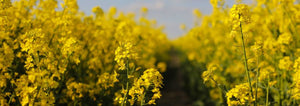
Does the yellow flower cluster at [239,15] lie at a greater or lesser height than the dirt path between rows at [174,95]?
lesser

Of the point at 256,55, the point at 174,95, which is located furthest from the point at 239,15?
the point at 174,95

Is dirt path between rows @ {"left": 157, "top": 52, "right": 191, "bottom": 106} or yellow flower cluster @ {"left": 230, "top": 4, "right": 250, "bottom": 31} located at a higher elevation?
dirt path between rows @ {"left": 157, "top": 52, "right": 191, "bottom": 106}

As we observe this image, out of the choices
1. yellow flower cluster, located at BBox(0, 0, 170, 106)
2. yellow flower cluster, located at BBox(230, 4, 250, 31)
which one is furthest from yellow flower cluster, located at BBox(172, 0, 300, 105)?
yellow flower cluster, located at BBox(0, 0, 170, 106)

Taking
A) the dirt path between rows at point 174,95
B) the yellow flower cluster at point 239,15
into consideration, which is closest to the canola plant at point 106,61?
the yellow flower cluster at point 239,15

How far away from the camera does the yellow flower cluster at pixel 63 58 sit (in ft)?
8.52

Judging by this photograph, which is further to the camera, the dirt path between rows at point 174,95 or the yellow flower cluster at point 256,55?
the dirt path between rows at point 174,95

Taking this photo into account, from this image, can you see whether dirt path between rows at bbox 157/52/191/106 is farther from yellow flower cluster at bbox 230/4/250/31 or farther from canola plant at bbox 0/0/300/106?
yellow flower cluster at bbox 230/4/250/31

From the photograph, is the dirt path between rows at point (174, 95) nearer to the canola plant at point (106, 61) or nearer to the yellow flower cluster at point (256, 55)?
the yellow flower cluster at point (256, 55)

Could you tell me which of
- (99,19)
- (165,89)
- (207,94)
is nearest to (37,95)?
(99,19)

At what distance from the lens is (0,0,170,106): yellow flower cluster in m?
2.60

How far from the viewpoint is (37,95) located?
243 centimetres

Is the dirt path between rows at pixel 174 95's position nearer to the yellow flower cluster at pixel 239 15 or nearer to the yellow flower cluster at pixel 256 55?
the yellow flower cluster at pixel 256 55

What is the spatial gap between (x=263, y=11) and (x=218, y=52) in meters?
1.17

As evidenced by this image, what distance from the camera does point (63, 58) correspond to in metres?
3.62
